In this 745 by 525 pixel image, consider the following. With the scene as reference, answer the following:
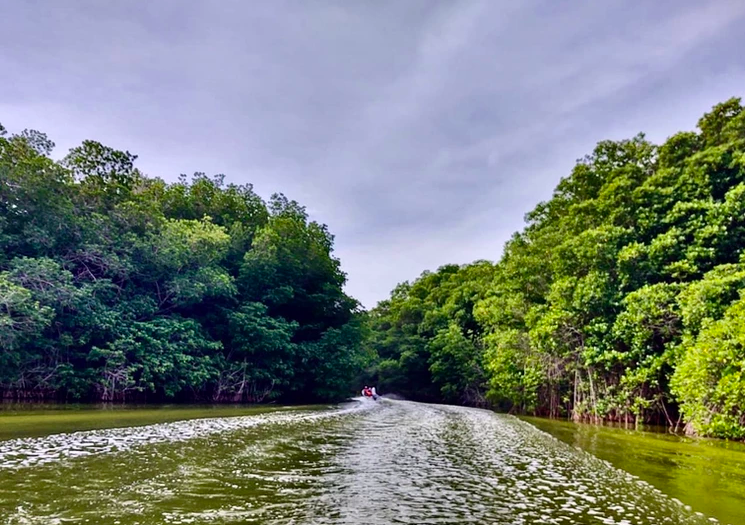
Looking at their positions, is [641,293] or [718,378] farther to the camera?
[641,293]

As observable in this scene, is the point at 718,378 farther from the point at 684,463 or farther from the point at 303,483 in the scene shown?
the point at 303,483

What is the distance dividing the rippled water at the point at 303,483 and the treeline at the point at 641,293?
17.3 ft

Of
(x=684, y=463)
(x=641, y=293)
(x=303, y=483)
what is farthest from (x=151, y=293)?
(x=684, y=463)

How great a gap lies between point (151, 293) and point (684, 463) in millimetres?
23327

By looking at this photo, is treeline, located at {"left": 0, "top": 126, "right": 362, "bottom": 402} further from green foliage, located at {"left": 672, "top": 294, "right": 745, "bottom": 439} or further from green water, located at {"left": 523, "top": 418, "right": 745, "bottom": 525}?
green foliage, located at {"left": 672, "top": 294, "right": 745, "bottom": 439}

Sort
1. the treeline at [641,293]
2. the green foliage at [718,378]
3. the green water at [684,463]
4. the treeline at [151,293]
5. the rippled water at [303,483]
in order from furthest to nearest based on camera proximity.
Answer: the treeline at [151,293]
the treeline at [641,293]
the green foliage at [718,378]
the green water at [684,463]
the rippled water at [303,483]

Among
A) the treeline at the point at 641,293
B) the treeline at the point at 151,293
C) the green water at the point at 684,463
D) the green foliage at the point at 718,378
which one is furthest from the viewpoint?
the treeline at the point at 151,293

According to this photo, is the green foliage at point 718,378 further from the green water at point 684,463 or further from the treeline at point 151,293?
the treeline at point 151,293

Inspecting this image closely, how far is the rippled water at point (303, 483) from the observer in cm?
463

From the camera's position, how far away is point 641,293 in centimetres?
1541

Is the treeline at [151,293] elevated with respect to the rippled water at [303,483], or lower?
elevated

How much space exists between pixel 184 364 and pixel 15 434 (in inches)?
522

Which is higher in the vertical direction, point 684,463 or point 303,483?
point 303,483

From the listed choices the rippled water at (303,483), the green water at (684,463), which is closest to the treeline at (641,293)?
the green water at (684,463)
